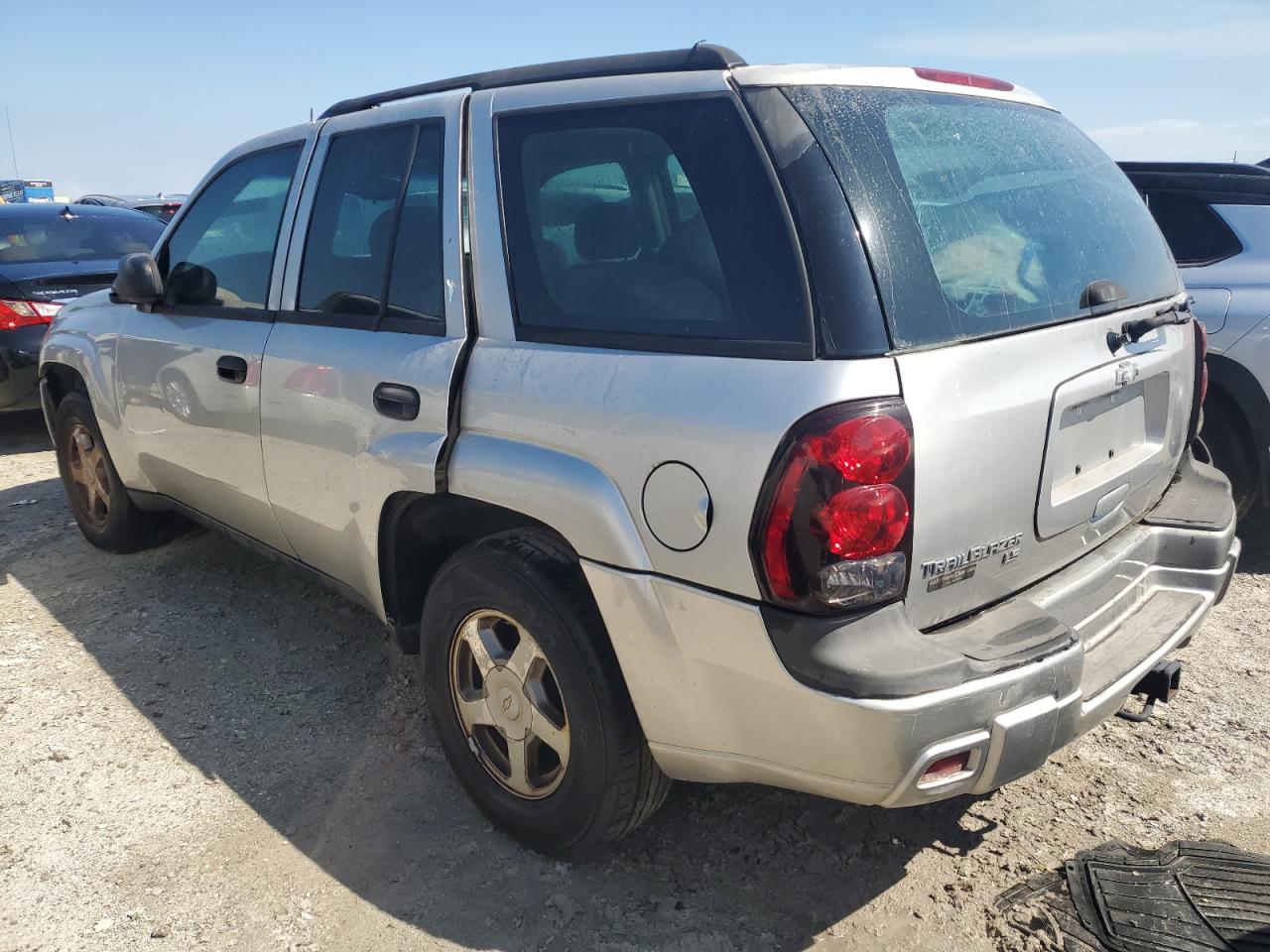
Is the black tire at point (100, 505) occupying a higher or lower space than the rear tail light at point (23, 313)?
lower

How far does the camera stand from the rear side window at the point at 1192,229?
4527mm

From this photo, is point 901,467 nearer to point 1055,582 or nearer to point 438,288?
point 1055,582

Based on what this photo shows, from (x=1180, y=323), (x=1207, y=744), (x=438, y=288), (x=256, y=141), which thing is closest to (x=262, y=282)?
(x=256, y=141)

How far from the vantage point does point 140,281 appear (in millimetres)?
3824

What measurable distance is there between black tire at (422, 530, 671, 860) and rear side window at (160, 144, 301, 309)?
4.77 ft

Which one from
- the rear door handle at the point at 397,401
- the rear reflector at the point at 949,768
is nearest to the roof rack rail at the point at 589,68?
the rear door handle at the point at 397,401

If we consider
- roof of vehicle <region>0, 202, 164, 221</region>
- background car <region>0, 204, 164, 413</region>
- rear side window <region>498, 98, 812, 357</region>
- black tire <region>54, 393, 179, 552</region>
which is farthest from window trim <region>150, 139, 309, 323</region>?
roof of vehicle <region>0, 202, 164, 221</region>

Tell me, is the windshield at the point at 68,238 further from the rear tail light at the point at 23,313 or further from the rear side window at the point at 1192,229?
the rear side window at the point at 1192,229

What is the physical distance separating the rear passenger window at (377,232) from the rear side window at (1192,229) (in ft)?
11.2

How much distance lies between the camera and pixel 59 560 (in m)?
4.88

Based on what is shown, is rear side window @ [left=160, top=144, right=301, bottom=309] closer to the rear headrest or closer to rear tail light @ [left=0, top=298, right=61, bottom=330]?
the rear headrest

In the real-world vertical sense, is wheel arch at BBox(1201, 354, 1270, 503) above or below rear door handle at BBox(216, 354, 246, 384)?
below

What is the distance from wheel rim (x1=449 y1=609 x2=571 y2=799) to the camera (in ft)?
8.32

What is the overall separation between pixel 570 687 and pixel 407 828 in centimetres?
83
